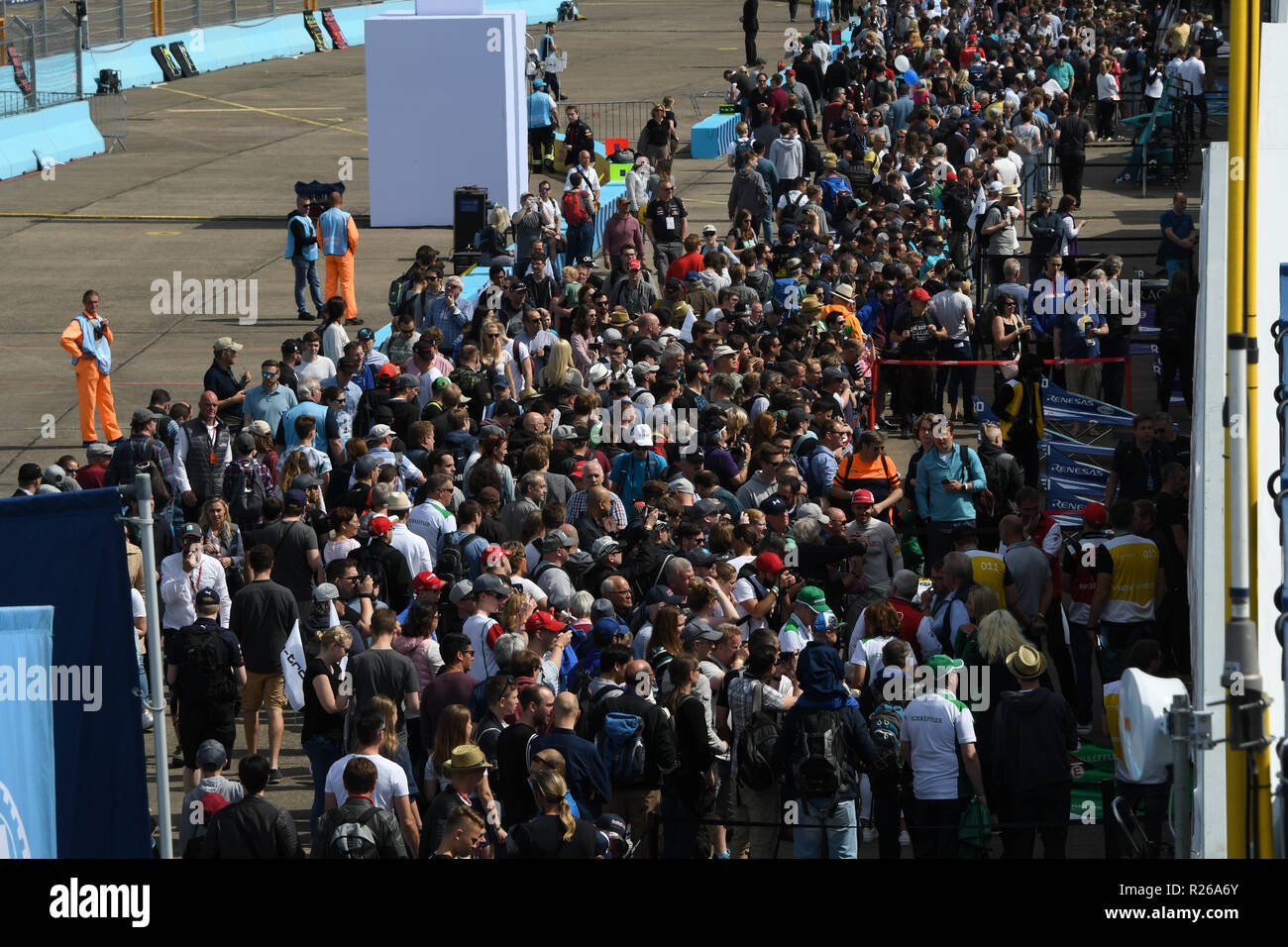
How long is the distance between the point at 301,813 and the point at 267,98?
1314 inches

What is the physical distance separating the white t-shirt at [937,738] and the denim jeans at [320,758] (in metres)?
3.36

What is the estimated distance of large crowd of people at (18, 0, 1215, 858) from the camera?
9.28m

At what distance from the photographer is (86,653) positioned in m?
7.04

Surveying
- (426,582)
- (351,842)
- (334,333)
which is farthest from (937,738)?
(334,333)

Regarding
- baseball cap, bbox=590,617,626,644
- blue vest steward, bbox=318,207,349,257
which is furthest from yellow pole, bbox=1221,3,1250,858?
blue vest steward, bbox=318,207,349,257

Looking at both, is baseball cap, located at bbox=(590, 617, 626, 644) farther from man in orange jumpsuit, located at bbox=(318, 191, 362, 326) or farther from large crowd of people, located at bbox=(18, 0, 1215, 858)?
man in orange jumpsuit, located at bbox=(318, 191, 362, 326)

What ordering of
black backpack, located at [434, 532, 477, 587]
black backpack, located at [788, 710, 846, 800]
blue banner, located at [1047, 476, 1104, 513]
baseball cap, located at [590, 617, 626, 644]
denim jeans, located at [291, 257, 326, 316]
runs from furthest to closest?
denim jeans, located at [291, 257, 326, 316] < blue banner, located at [1047, 476, 1104, 513] < black backpack, located at [434, 532, 477, 587] < baseball cap, located at [590, 617, 626, 644] < black backpack, located at [788, 710, 846, 800]

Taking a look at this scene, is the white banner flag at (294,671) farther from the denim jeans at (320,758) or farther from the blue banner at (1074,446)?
the blue banner at (1074,446)

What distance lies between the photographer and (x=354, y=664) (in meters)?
9.95

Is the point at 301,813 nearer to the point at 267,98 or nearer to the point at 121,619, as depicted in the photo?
the point at 121,619

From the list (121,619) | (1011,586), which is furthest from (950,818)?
(121,619)

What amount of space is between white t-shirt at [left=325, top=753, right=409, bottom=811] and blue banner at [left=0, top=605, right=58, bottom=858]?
2.12 meters

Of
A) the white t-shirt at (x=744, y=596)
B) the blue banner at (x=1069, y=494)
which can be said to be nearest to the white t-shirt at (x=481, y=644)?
the white t-shirt at (x=744, y=596)

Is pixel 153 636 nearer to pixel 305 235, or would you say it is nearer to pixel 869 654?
pixel 869 654
